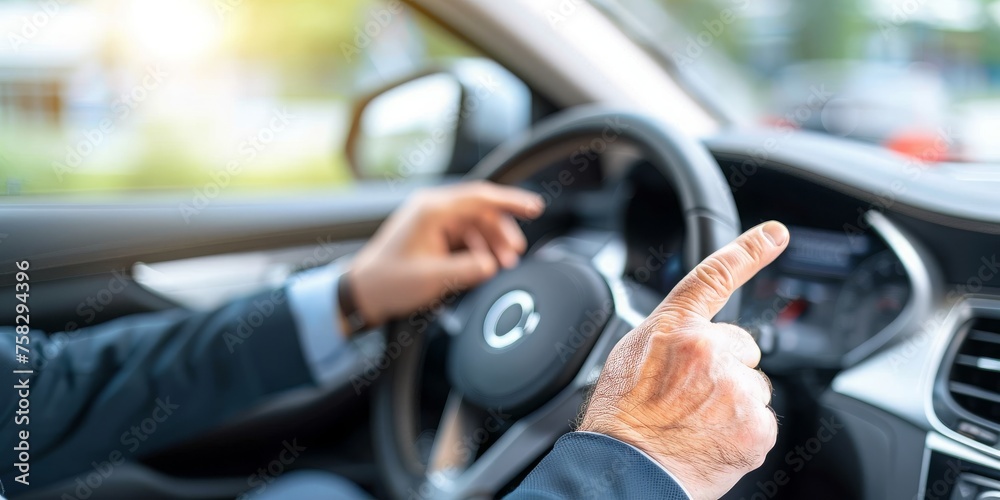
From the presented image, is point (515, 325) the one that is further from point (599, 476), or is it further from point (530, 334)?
point (599, 476)

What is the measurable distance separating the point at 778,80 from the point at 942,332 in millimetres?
1325

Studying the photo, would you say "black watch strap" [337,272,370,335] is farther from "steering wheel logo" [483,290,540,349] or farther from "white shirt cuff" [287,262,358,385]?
"steering wheel logo" [483,290,540,349]

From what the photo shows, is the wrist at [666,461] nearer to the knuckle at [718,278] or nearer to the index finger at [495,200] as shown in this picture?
the knuckle at [718,278]

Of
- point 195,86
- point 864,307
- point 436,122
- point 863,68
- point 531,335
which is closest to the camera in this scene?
point 531,335

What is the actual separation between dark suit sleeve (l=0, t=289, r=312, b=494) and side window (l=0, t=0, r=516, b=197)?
0.34 meters

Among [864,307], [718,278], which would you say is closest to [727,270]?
[718,278]

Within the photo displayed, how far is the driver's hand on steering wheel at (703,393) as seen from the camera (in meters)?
0.82

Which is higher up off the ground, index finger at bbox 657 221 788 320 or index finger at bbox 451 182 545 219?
index finger at bbox 657 221 788 320

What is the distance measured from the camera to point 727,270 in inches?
32.2

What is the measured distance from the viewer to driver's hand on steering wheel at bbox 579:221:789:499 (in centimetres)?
82

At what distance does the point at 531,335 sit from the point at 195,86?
1.12 metres

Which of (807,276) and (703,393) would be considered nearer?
(703,393)

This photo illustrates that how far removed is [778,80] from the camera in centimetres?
233

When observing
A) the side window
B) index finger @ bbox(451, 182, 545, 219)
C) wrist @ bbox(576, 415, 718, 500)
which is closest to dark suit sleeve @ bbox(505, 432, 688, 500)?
wrist @ bbox(576, 415, 718, 500)
